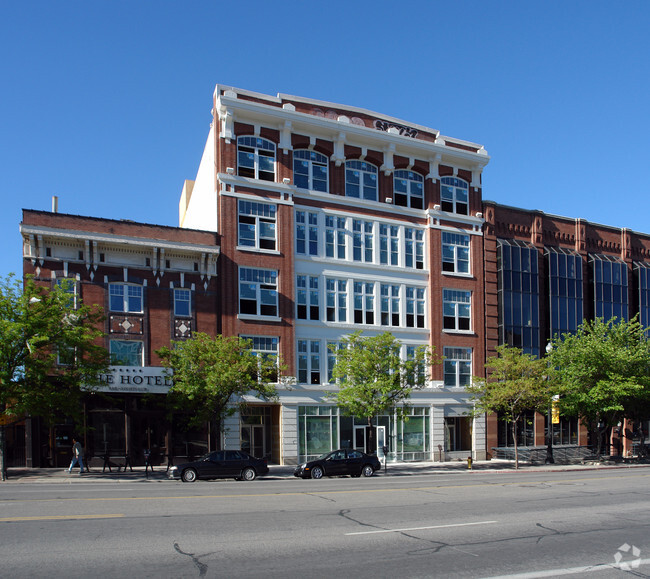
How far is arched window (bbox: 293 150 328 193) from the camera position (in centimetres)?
4147

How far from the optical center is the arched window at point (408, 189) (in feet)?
146

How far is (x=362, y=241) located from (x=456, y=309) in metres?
8.53

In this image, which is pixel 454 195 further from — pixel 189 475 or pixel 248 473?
pixel 189 475

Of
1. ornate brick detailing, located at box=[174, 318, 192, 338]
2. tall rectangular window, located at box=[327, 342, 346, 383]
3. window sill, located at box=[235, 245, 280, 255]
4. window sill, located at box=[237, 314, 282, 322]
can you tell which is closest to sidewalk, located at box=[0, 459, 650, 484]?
tall rectangular window, located at box=[327, 342, 346, 383]

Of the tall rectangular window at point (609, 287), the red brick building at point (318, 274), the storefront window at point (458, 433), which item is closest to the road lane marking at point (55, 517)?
the red brick building at point (318, 274)

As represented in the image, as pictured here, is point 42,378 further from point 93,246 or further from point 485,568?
point 485,568

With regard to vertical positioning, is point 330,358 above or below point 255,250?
below

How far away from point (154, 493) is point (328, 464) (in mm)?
10951

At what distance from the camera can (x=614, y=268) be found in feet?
174

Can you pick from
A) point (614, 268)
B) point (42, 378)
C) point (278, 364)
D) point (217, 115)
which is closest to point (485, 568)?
point (42, 378)

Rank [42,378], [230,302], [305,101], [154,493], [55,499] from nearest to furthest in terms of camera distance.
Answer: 1. [55,499]
2. [154,493]
3. [42,378]
4. [230,302]
5. [305,101]

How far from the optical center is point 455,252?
151 feet

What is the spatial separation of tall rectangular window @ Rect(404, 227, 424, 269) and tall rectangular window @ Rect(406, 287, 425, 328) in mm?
1713

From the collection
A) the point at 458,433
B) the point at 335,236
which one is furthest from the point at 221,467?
the point at 458,433
